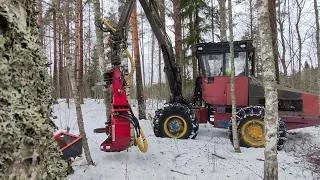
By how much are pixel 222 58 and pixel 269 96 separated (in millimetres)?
4273

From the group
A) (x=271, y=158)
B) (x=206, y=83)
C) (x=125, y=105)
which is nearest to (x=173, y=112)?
(x=206, y=83)

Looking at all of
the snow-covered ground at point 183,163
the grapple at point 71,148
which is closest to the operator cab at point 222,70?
the snow-covered ground at point 183,163

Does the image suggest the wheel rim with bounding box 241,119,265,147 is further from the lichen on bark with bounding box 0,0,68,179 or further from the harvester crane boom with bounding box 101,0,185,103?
the lichen on bark with bounding box 0,0,68,179

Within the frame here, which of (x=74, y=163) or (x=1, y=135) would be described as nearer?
(x=1, y=135)

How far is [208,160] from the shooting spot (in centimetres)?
636

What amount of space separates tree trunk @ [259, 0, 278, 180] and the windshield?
4032mm

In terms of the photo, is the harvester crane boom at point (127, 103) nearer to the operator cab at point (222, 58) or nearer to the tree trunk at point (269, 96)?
the operator cab at point (222, 58)

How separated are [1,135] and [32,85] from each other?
0.19m

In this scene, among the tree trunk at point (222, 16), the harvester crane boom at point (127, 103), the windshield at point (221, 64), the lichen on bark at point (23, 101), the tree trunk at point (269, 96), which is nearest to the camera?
the lichen on bark at point (23, 101)

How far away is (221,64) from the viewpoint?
880cm

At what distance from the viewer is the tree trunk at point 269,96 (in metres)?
4.59

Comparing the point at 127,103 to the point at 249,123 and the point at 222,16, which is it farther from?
the point at 222,16

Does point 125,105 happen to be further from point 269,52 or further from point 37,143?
point 37,143

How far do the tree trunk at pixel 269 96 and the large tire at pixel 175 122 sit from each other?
12.7ft
